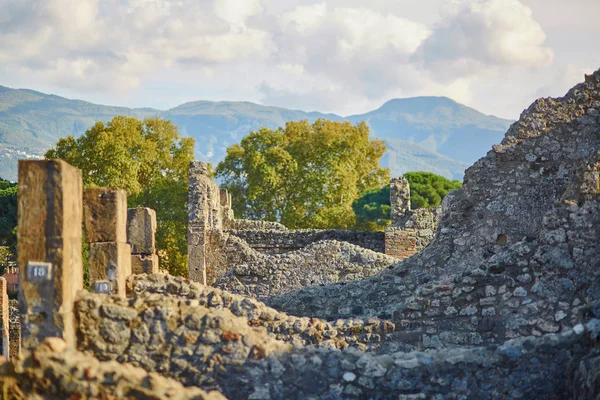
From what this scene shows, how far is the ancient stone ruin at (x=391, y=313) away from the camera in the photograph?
779 cm

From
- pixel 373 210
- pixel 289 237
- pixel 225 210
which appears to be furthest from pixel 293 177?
pixel 289 237

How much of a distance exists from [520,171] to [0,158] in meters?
120

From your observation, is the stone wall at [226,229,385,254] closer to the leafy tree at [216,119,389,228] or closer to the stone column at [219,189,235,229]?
the stone column at [219,189,235,229]

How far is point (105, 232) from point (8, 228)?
34892 mm

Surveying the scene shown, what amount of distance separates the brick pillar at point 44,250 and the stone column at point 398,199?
18.5 m

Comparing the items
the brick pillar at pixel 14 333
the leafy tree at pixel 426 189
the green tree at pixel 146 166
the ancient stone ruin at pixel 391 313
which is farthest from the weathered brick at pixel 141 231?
Answer: the leafy tree at pixel 426 189

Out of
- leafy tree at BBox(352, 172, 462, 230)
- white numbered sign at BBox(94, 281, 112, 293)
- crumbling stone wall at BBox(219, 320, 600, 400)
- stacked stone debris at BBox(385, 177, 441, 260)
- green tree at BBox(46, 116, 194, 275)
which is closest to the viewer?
crumbling stone wall at BBox(219, 320, 600, 400)

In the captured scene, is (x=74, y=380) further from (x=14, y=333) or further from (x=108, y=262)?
(x=14, y=333)

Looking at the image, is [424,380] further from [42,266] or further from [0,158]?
[0,158]

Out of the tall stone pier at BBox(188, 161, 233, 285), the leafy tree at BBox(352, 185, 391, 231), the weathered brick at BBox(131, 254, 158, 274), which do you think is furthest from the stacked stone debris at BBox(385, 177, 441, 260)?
the leafy tree at BBox(352, 185, 391, 231)

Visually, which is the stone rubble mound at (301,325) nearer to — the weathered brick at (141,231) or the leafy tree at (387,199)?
the weathered brick at (141,231)

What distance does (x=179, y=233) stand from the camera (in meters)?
37.0

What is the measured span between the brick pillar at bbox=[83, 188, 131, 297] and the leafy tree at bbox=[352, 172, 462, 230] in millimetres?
39718

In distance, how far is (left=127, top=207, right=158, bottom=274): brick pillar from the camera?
14016 mm
